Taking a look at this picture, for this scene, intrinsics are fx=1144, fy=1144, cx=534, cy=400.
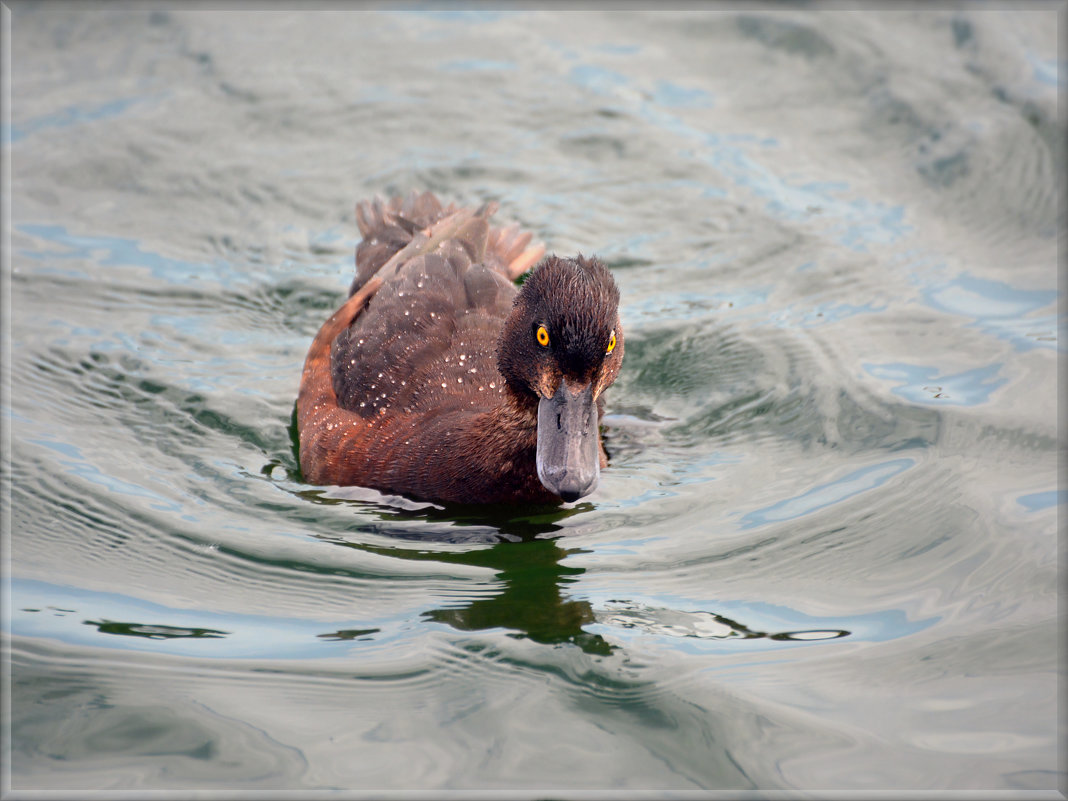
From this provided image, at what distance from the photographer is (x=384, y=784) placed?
14.5ft

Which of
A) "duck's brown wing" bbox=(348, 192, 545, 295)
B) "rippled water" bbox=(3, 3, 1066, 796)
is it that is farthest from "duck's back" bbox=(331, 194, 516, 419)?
"rippled water" bbox=(3, 3, 1066, 796)

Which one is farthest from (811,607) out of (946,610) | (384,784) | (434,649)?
(384,784)

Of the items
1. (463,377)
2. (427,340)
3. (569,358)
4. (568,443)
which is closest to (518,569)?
(568,443)

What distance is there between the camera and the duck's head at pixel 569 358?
5574mm

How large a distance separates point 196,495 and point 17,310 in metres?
2.94

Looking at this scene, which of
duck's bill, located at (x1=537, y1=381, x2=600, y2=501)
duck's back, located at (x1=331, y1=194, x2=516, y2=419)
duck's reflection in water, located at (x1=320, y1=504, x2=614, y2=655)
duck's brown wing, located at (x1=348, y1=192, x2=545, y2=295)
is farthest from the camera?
duck's brown wing, located at (x1=348, y1=192, x2=545, y2=295)

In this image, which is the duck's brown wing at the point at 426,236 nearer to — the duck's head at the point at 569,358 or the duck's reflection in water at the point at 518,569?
the duck's head at the point at 569,358

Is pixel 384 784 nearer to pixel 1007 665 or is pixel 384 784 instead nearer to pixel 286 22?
pixel 1007 665

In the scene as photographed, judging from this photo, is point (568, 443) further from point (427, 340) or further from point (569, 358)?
point (427, 340)

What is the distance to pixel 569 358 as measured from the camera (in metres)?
5.61

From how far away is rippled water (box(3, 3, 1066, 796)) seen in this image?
15.3ft

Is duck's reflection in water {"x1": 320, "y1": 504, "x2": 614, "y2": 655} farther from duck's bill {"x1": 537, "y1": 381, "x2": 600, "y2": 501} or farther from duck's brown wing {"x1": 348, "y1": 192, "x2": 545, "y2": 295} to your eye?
duck's brown wing {"x1": 348, "y1": 192, "x2": 545, "y2": 295}

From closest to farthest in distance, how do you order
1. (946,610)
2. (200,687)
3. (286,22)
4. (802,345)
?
(200,687) < (946,610) < (802,345) < (286,22)

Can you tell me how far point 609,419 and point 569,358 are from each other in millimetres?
1712
